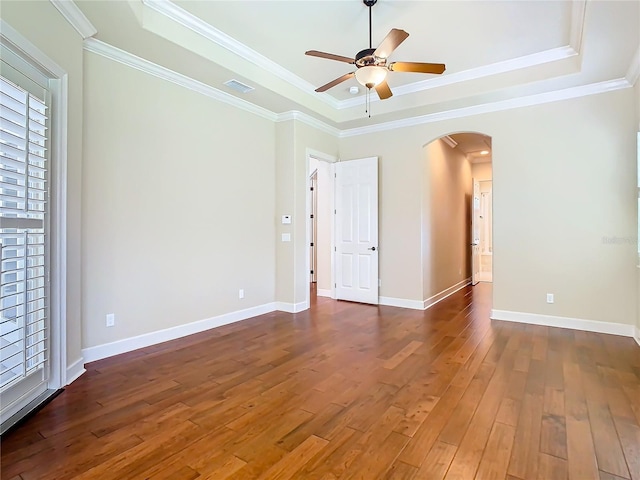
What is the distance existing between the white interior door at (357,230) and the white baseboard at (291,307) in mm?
972

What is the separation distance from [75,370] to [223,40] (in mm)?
3433

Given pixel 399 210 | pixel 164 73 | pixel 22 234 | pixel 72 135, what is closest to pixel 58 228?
pixel 22 234

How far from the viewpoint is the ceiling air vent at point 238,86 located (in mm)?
4070

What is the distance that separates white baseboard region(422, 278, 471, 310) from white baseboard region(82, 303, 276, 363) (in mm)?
2604

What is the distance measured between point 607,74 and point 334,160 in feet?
12.4

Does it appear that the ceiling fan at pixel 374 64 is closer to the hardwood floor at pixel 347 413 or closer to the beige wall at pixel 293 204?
the beige wall at pixel 293 204

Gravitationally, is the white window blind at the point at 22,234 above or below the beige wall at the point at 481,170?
below

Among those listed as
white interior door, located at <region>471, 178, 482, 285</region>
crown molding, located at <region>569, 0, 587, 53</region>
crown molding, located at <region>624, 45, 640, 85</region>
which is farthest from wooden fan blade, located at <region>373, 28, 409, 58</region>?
white interior door, located at <region>471, 178, 482, 285</region>

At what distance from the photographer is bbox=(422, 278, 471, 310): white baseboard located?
5611mm

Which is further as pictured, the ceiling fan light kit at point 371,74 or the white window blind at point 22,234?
the ceiling fan light kit at point 371,74

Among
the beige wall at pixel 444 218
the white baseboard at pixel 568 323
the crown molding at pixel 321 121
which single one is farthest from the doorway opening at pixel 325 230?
the white baseboard at pixel 568 323

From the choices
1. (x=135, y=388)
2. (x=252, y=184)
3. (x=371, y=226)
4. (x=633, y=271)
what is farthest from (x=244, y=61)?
(x=633, y=271)

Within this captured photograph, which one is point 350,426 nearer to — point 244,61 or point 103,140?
point 103,140

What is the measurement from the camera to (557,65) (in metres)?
3.97
